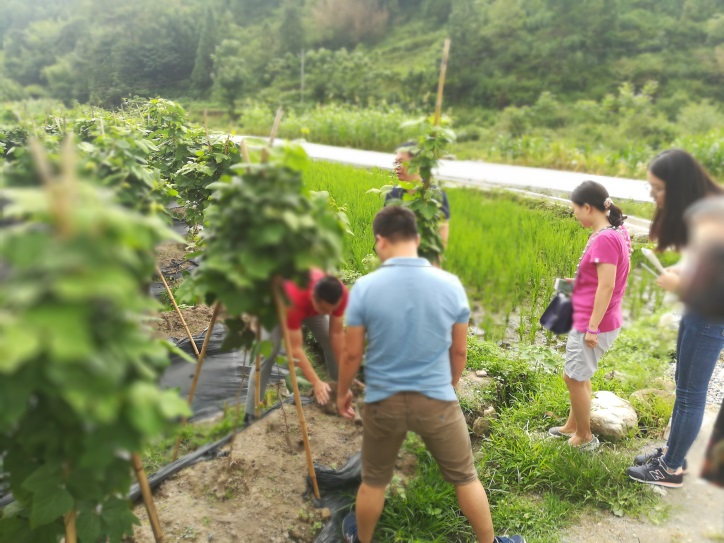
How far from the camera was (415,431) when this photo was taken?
1946 millimetres

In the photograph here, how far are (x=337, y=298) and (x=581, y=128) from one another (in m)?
16.2

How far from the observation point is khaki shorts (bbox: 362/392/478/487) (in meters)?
1.87

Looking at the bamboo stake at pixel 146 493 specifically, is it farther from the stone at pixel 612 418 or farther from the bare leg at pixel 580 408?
the stone at pixel 612 418

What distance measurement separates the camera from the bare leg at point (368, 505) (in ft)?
6.74

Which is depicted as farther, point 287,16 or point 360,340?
point 287,16

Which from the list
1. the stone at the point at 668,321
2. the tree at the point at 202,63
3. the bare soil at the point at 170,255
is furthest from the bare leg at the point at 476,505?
the tree at the point at 202,63

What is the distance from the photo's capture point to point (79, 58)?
10219mm

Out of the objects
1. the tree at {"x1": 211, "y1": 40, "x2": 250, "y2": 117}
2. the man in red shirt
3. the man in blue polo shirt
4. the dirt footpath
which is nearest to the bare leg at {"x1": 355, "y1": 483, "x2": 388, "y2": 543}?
the man in blue polo shirt

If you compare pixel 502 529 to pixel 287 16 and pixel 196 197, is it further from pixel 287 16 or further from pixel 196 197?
pixel 287 16

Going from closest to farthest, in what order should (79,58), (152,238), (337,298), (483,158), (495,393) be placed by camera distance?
(152,238)
(337,298)
(495,393)
(79,58)
(483,158)

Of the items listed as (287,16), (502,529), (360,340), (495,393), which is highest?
(287,16)

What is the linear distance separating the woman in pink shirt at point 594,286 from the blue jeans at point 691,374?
30cm

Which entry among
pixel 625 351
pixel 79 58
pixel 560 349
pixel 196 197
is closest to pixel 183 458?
pixel 196 197

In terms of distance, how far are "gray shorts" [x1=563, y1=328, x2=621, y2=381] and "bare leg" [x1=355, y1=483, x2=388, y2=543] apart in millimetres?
1185
